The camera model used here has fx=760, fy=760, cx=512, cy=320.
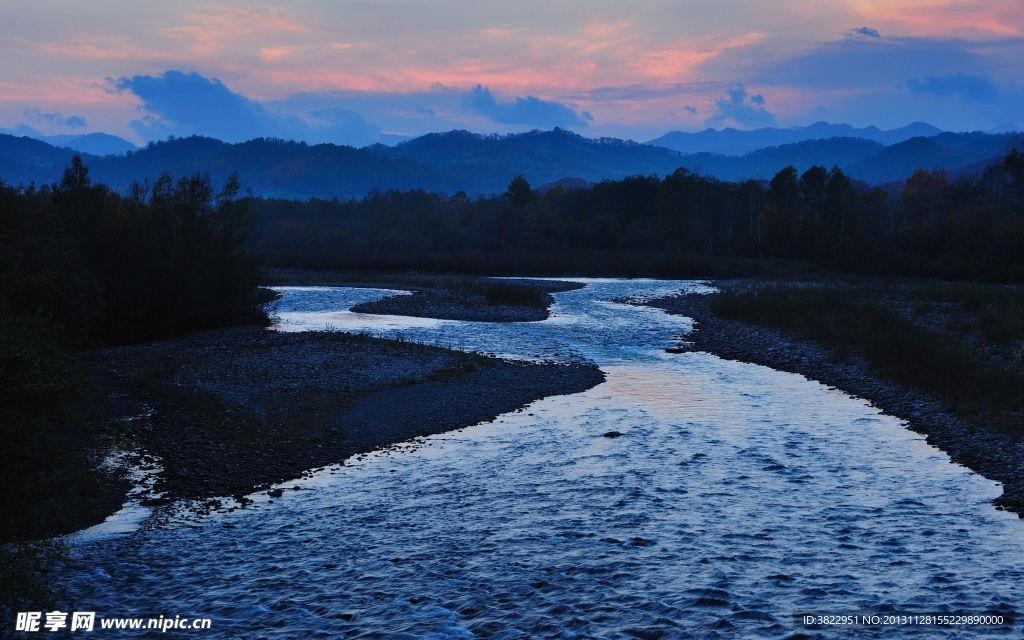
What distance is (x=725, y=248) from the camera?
358ft

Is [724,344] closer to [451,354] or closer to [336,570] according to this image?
[451,354]

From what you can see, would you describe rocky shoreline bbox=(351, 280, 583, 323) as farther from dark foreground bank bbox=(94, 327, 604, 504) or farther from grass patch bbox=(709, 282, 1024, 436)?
dark foreground bank bbox=(94, 327, 604, 504)

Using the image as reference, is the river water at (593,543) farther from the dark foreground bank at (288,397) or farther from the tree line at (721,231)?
the tree line at (721,231)

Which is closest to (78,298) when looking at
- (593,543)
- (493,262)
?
(593,543)

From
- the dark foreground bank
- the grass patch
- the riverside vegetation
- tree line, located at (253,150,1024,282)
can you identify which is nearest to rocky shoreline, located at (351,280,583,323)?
the riverside vegetation

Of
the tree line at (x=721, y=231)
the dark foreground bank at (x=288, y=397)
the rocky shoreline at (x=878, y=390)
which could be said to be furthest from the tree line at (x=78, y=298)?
the tree line at (x=721, y=231)

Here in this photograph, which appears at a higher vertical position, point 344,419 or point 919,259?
point 919,259

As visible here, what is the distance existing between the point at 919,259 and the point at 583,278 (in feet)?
125

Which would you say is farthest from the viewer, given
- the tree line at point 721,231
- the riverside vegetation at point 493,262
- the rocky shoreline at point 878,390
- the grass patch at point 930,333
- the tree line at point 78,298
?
the tree line at point 721,231

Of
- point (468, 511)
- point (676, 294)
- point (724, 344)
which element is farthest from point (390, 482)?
Result: point (676, 294)

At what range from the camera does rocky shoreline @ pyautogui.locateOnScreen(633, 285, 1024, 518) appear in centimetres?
1756

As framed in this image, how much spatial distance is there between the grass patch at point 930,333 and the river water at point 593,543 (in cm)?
431

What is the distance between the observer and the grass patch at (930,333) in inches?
927

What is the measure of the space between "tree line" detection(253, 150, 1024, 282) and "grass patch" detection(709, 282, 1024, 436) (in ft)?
119
